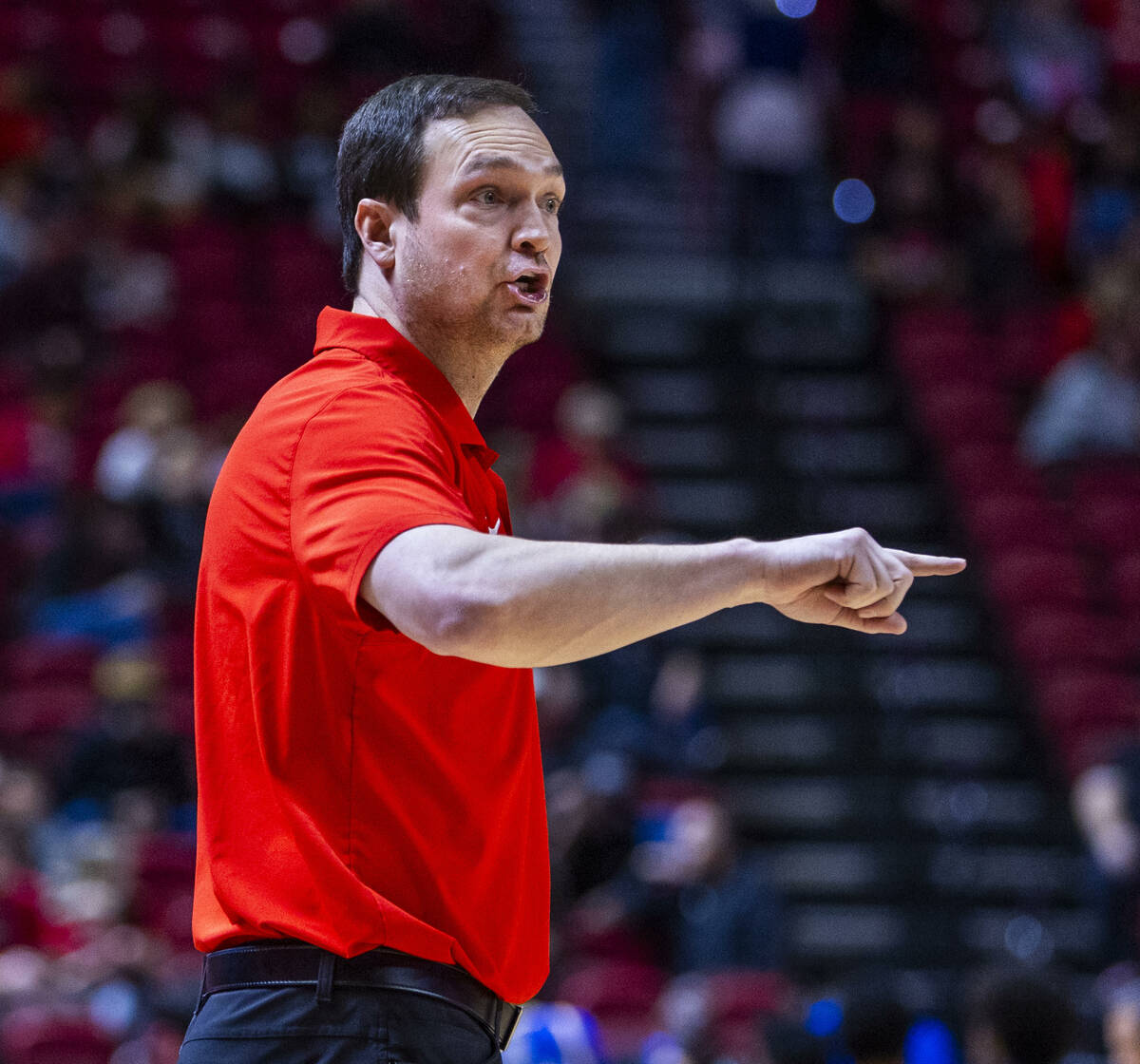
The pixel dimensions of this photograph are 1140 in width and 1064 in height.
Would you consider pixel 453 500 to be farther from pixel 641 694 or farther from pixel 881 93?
pixel 881 93

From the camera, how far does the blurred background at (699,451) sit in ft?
23.2

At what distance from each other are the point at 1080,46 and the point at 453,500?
11466 millimetres

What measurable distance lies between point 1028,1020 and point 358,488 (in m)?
2.56

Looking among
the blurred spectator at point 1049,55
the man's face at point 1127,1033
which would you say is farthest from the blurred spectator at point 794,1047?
the blurred spectator at point 1049,55

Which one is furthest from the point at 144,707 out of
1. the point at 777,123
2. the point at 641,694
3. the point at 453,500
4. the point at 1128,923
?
the point at 453,500

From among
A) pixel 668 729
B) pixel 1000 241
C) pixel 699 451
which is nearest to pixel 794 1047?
pixel 668 729

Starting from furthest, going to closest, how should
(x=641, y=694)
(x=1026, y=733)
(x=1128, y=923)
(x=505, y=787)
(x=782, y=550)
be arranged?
1. (x=1026, y=733)
2. (x=641, y=694)
3. (x=1128, y=923)
4. (x=505, y=787)
5. (x=782, y=550)

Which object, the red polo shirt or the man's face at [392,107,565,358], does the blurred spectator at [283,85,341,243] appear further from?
the red polo shirt

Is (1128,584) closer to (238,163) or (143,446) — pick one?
(143,446)

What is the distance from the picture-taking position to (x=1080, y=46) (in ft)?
40.0

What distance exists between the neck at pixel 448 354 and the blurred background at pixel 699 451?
2.98 m

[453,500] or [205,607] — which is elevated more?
[453,500]

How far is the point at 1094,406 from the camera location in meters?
9.52

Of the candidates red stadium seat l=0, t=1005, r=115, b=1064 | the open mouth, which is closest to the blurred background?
red stadium seat l=0, t=1005, r=115, b=1064
